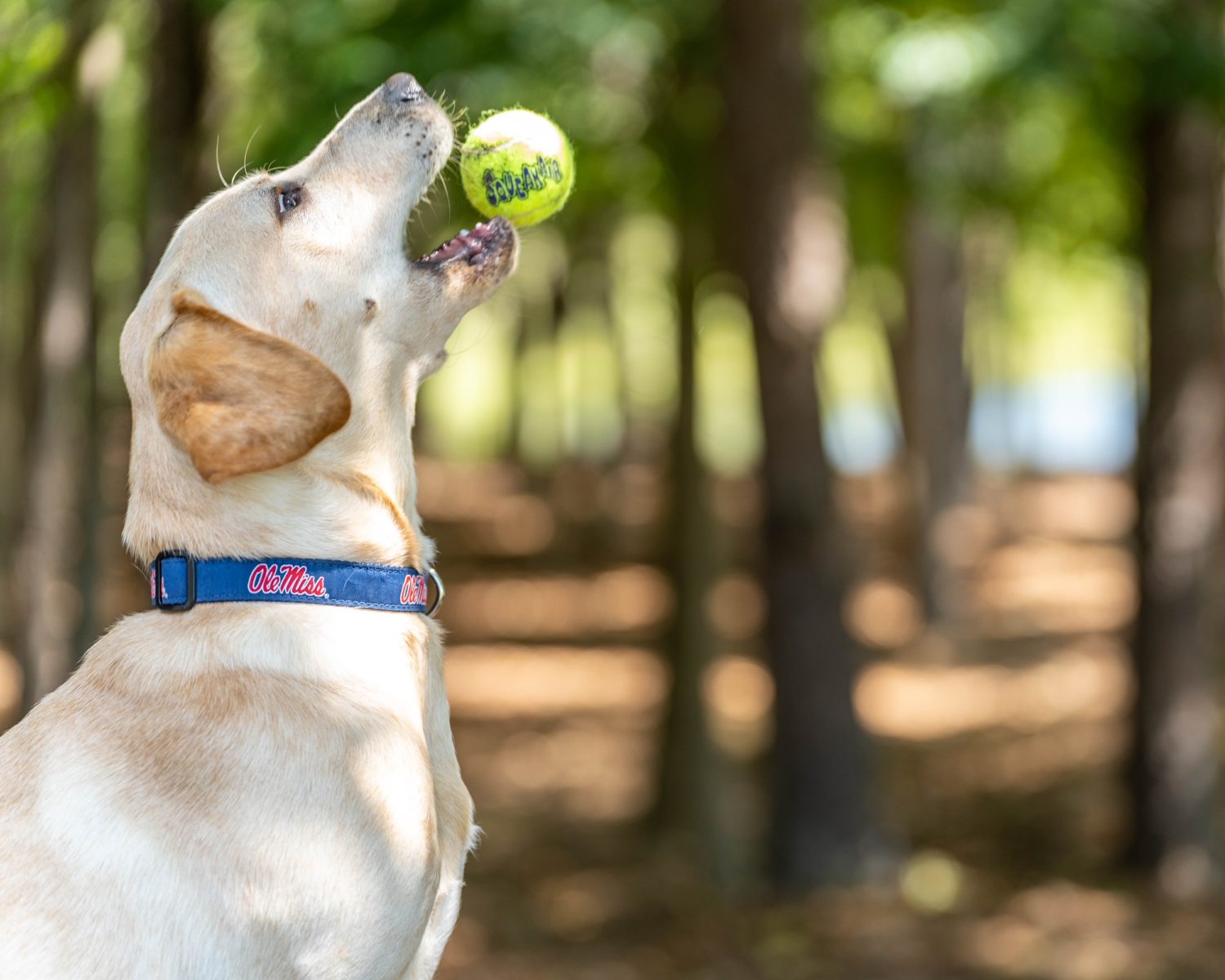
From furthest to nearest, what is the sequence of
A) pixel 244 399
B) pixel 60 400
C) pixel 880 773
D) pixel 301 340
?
pixel 880 773, pixel 60 400, pixel 301 340, pixel 244 399

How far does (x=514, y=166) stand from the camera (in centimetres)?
358

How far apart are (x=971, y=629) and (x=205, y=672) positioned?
12.6 meters

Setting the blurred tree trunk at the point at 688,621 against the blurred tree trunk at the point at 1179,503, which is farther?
the blurred tree trunk at the point at 688,621

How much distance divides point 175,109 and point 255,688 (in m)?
3.80

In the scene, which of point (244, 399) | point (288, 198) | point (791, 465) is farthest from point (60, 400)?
point (791, 465)

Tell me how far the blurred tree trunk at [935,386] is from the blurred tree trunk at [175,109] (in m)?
9.23

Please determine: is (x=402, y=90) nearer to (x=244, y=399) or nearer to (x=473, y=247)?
(x=473, y=247)

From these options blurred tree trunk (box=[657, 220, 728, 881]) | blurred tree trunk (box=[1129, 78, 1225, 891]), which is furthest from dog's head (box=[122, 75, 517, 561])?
blurred tree trunk (box=[657, 220, 728, 881])

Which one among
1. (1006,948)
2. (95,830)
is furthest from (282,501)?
(1006,948)

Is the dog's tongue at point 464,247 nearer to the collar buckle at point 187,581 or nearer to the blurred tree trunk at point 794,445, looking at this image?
the collar buckle at point 187,581

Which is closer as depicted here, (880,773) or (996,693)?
(880,773)

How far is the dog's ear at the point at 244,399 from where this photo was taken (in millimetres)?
2727

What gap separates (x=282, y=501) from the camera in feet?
9.81

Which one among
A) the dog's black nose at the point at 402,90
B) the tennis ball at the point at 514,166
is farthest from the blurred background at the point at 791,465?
the dog's black nose at the point at 402,90
